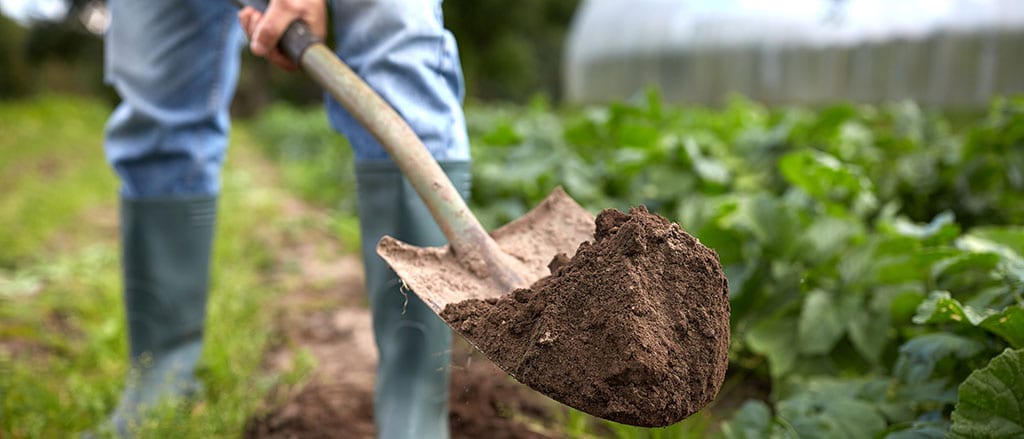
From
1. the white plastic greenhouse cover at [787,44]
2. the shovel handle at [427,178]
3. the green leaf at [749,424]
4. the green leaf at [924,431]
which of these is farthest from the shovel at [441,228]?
the white plastic greenhouse cover at [787,44]

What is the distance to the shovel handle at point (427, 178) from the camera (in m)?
1.14

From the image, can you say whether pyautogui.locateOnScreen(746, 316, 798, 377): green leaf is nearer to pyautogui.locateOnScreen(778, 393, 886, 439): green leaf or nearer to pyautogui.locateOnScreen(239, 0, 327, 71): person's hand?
pyautogui.locateOnScreen(778, 393, 886, 439): green leaf

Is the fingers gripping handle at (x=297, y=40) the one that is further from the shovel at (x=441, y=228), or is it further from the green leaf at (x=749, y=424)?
the green leaf at (x=749, y=424)

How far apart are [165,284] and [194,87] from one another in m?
0.45

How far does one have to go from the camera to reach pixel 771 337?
1678 millimetres

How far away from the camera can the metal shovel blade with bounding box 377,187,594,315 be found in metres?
1.07

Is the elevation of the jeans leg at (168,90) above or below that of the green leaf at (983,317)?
above

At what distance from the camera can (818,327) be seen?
5.27 ft

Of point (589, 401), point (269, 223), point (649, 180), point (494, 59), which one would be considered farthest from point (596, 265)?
point (494, 59)

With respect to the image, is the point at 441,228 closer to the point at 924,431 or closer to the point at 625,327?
the point at 625,327

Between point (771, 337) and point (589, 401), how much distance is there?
0.96m

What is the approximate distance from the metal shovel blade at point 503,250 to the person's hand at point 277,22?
0.45 meters

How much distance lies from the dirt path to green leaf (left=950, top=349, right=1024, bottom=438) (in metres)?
0.69

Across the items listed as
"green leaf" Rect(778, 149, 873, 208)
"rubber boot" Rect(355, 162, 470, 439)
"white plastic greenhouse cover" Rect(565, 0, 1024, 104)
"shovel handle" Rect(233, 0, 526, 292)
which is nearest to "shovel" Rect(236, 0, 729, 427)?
"shovel handle" Rect(233, 0, 526, 292)
